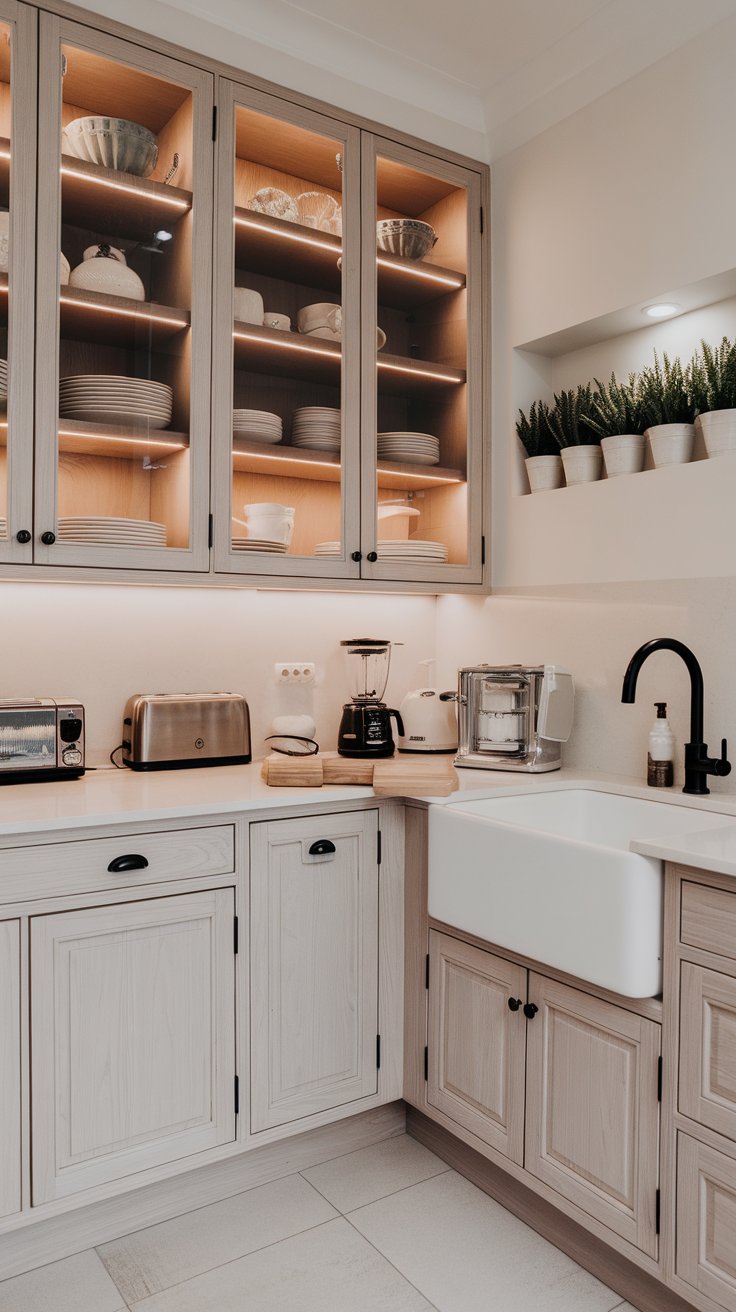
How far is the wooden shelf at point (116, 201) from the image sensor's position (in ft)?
6.63

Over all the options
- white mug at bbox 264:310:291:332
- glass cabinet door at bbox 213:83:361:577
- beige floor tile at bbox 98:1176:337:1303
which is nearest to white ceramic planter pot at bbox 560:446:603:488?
glass cabinet door at bbox 213:83:361:577

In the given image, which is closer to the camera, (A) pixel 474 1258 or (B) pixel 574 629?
(A) pixel 474 1258

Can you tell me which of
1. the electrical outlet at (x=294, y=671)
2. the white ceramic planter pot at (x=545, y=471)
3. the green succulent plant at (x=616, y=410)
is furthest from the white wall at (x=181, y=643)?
the green succulent plant at (x=616, y=410)

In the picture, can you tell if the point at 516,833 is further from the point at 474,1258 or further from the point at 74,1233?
the point at 74,1233

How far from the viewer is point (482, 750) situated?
7.91 ft

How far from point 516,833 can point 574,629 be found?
2.86ft

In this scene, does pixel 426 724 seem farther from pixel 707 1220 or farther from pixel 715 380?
pixel 707 1220

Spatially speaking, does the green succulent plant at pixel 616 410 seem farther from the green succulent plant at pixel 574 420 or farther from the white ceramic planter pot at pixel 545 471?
the white ceramic planter pot at pixel 545 471

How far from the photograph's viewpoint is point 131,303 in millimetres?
2096

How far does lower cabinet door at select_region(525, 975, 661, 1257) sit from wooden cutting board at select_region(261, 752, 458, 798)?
48 cm

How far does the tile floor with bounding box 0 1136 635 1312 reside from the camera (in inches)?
65.3

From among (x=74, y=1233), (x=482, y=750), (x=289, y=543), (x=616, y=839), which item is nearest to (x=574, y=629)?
(x=482, y=750)

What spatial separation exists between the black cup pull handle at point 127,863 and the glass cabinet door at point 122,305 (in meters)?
0.68

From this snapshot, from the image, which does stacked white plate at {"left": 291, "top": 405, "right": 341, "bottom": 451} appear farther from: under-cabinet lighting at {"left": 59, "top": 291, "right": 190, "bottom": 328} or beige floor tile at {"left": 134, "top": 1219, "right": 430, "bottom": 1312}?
beige floor tile at {"left": 134, "top": 1219, "right": 430, "bottom": 1312}
